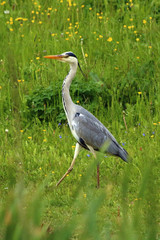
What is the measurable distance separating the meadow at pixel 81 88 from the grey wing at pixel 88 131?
0.21 meters

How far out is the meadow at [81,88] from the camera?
5.14 meters

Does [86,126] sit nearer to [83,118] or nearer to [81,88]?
[83,118]

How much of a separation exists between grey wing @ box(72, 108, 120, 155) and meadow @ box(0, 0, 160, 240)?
207mm

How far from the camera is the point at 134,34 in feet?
25.7

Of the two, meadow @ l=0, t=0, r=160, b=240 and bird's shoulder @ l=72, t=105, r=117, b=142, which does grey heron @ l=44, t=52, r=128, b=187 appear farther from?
meadow @ l=0, t=0, r=160, b=240

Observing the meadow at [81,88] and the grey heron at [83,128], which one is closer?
the meadow at [81,88]

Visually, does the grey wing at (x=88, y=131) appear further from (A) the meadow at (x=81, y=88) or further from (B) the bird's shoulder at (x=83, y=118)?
(A) the meadow at (x=81, y=88)

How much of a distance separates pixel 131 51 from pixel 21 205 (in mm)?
6392

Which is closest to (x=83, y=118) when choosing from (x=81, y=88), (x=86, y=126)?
(x=86, y=126)

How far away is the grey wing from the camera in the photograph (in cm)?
532

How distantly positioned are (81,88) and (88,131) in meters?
1.32

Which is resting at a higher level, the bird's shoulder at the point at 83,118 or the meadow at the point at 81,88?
the bird's shoulder at the point at 83,118

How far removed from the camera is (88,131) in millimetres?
5367

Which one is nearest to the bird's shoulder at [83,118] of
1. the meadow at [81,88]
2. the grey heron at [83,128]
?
the grey heron at [83,128]
